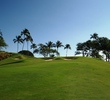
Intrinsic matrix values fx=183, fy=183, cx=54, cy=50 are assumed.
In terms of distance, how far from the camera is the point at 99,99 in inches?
451

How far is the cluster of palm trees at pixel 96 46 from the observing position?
93.1 metres

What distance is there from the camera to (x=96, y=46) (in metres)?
96.4

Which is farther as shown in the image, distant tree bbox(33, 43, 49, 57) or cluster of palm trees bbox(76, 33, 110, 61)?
distant tree bbox(33, 43, 49, 57)

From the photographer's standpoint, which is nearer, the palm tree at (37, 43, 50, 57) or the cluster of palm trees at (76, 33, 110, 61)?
the cluster of palm trees at (76, 33, 110, 61)

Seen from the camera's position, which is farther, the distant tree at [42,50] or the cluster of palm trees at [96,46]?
the distant tree at [42,50]

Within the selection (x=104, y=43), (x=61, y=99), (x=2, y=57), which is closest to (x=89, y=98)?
(x=61, y=99)

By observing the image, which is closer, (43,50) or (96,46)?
(96,46)

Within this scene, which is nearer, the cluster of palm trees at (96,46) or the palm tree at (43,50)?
the cluster of palm trees at (96,46)

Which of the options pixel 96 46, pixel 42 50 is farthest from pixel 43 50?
pixel 96 46

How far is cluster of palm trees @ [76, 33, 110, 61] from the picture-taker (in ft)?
305

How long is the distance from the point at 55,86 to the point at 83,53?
10277cm

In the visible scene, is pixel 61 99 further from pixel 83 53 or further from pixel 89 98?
pixel 83 53

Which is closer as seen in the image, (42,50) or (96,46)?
(96,46)

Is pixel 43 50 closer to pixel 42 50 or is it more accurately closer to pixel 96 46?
pixel 42 50
